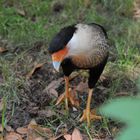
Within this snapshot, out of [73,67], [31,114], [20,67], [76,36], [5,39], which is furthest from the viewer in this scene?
[5,39]

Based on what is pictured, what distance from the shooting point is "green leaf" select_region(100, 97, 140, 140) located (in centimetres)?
47

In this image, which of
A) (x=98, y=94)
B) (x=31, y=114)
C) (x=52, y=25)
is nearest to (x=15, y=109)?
(x=31, y=114)

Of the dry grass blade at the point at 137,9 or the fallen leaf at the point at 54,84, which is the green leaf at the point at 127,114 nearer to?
the fallen leaf at the point at 54,84

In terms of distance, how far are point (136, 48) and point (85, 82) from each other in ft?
2.09

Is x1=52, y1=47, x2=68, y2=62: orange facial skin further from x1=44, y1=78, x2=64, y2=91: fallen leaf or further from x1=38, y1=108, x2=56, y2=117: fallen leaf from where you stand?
x1=44, y1=78, x2=64, y2=91: fallen leaf

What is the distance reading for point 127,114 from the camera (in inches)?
19.1

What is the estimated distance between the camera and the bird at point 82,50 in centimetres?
222

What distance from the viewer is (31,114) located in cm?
276

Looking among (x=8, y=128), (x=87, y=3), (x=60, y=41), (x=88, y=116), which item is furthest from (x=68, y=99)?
(x=87, y=3)

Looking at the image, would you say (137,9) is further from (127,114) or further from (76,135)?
(127,114)

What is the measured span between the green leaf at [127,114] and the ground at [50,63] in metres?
1.96

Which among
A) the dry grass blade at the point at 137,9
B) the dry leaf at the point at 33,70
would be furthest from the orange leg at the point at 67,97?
the dry grass blade at the point at 137,9

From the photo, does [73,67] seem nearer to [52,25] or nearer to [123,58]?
[123,58]

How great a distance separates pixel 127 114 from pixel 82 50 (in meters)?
1.87
